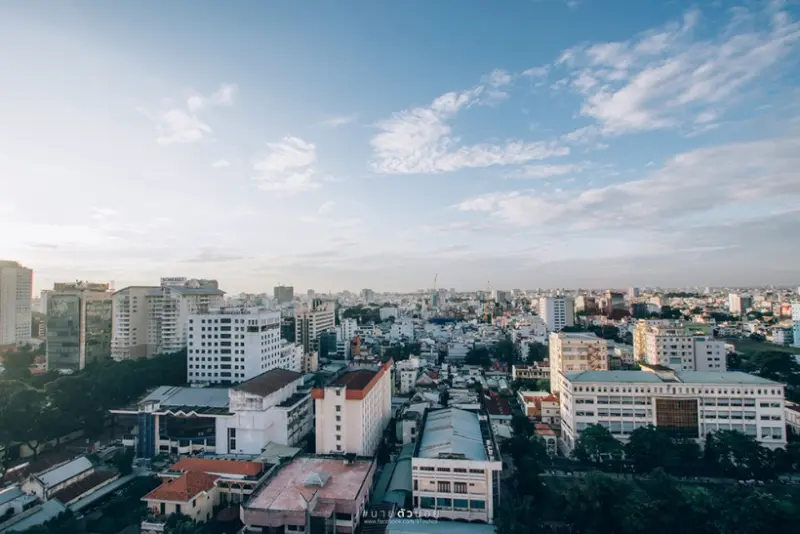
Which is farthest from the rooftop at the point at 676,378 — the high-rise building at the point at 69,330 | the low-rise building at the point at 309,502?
the high-rise building at the point at 69,330

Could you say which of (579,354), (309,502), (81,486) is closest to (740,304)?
(579,354)

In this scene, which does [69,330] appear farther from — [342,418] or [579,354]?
[579,354]

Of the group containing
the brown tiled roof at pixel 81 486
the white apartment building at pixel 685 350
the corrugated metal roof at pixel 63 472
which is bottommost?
the brown tiled roof at pixel 81 486

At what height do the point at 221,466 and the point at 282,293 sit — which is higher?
the point at 282,293

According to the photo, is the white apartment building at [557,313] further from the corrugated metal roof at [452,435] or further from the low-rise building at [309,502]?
the low-rise building at [309,502]

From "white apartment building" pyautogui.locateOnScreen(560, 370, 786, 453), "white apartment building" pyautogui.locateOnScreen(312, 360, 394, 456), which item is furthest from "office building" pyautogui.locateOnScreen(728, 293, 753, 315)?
"white apartment building" pyautogui.locateOnScreen(312, 360, 394, 456)

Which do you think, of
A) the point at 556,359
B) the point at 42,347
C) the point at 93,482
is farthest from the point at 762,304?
the point at 42,347
